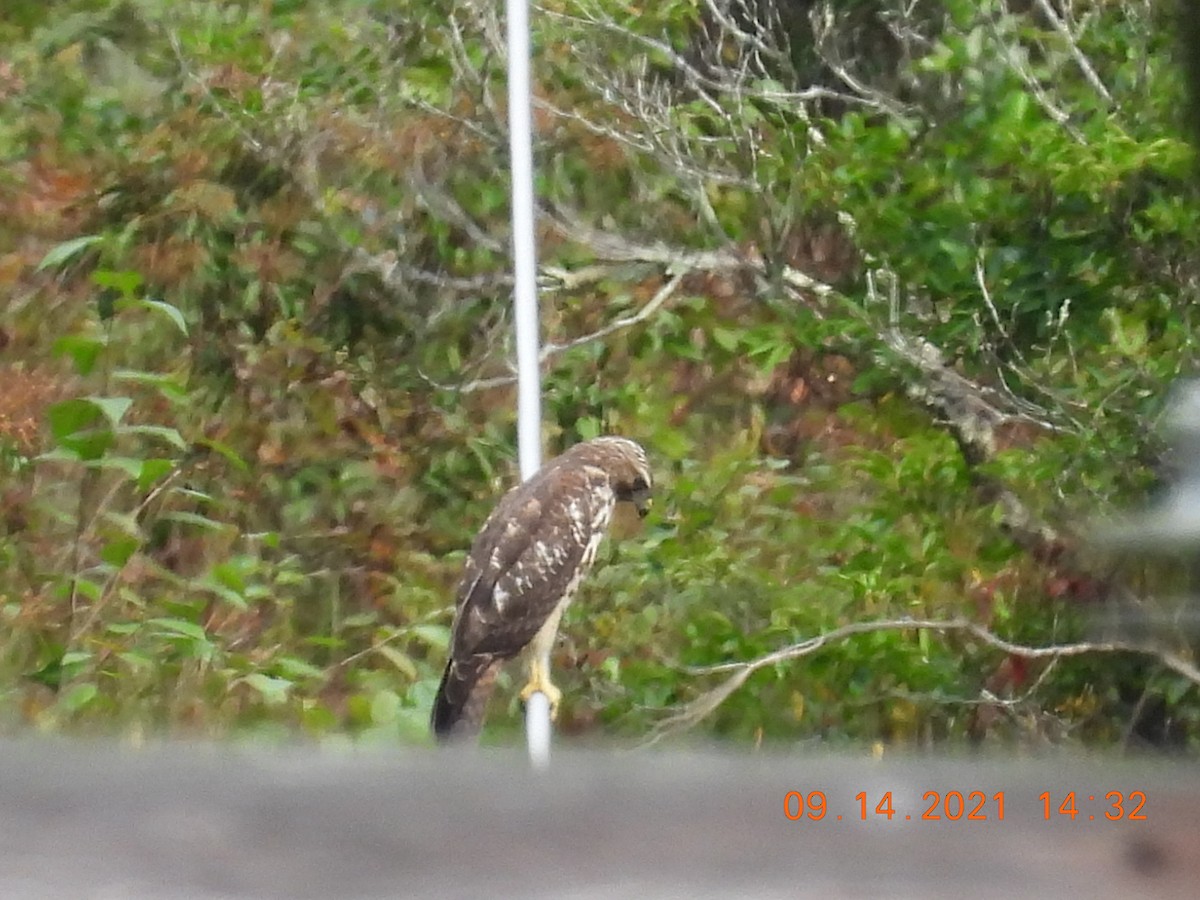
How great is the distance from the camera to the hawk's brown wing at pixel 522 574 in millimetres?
1012

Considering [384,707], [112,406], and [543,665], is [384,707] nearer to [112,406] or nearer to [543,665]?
[543,665]

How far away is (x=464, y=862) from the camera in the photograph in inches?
12.5

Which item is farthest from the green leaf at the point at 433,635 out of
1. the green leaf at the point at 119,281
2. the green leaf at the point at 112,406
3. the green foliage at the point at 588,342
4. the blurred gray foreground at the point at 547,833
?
the blurred gray foreground at the point at 547,833

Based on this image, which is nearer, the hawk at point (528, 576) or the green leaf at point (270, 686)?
the hawk at point (528, 576)

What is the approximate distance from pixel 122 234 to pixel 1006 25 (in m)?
0.97


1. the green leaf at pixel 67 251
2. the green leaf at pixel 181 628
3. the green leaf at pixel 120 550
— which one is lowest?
the green leaf at pixel 181 628

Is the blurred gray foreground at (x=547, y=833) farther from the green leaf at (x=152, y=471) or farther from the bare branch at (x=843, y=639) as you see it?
the green leaf at (x=152, y=471)

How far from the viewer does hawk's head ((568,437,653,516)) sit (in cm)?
108

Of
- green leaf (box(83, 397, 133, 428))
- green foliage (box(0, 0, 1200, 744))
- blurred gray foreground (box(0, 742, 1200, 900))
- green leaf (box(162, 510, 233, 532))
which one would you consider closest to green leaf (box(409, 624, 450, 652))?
green foliage (box(0, 0, 1200, 744))

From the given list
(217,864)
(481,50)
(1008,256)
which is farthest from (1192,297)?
(217,864)

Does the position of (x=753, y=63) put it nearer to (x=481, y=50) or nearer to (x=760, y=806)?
(x=481, y=50)

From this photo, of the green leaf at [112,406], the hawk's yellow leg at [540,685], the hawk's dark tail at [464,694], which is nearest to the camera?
the hawk's dark tail at [464,694]

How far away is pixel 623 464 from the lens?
1.09 m

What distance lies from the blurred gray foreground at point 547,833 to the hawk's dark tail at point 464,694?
0.59 m
